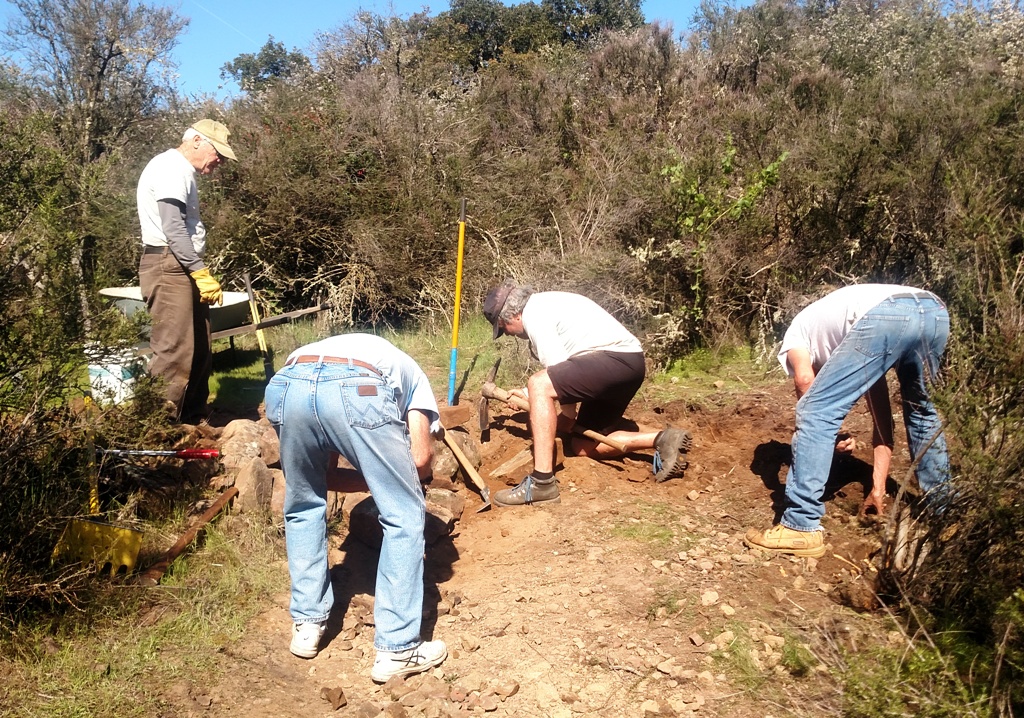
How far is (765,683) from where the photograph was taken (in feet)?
9.99

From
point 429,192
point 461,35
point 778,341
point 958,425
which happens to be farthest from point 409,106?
point 461,35

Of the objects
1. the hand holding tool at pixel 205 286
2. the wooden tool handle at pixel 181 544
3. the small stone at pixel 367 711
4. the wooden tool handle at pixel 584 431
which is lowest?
the small stone at pixel 367 711

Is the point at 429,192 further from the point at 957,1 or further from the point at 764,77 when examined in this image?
the point at 957,1

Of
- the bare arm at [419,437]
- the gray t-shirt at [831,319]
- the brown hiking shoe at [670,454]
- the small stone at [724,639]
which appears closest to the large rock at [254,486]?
the bare arm at [419,437]

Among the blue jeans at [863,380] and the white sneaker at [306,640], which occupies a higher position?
the blue jeans at [863,380]

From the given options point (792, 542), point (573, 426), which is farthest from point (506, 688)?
point (573, 426)

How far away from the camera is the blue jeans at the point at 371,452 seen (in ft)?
10.1

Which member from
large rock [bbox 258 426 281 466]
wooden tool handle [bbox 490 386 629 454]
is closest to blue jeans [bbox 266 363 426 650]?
large rock [bbox 258 426 281 466]

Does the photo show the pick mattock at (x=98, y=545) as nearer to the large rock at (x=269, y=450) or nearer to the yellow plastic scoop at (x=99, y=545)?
the yellow plastic scoop at (x=99, y=545)

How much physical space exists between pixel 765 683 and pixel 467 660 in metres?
1.21

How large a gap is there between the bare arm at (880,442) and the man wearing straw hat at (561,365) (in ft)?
3.84

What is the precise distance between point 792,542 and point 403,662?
2046 mm

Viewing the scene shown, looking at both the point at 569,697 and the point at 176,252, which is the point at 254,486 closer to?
the point at 176,252

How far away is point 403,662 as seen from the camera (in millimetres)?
3217
